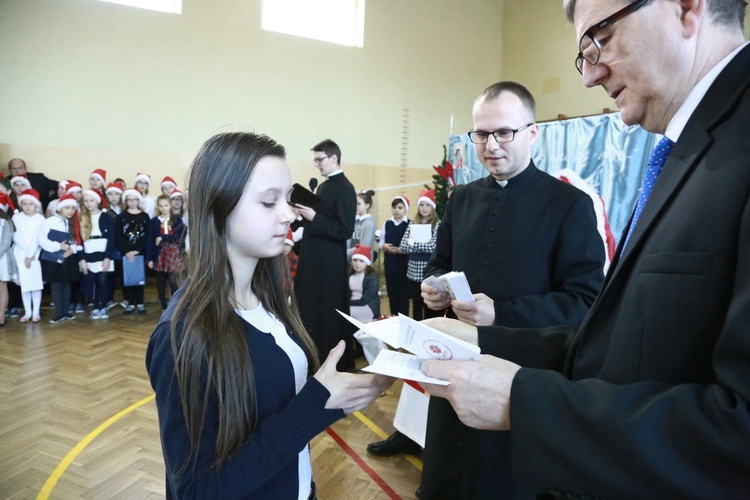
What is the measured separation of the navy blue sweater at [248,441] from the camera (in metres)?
1.10

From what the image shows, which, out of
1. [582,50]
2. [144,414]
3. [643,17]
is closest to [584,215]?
[582,50]

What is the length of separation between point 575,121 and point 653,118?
4799mm

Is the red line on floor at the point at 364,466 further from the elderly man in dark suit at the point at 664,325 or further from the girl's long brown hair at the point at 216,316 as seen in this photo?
the elderly man in dark suit at the point at 664,325

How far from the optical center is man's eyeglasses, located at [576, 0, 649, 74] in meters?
0.94

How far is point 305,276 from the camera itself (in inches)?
178

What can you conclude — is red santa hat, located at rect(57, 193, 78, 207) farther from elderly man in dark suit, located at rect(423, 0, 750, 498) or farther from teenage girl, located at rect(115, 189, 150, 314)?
elderly man in dark suit, located at rect(423, 0, 750, 498)

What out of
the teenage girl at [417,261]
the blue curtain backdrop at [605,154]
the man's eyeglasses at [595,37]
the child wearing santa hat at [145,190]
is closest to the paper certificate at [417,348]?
the man's eyeglasses at [595,37]

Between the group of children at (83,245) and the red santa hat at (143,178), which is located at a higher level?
the red santa hat at (143,178)

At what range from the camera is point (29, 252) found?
20.1 feet

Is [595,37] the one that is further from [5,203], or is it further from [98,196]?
[5,203]

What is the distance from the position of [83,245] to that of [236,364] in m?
6.73

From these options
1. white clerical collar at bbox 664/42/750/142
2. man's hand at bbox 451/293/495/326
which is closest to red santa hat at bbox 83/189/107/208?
man's hand at bbox 451/293/495/326

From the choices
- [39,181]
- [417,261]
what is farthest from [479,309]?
[39,181]

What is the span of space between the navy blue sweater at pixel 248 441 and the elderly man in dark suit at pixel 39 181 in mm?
8021
